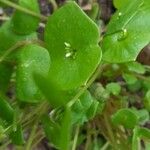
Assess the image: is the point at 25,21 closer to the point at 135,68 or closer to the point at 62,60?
the point at 62,60

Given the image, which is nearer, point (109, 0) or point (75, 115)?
point (75, 115)

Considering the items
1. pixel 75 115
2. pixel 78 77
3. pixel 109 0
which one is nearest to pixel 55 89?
pixel 78 77

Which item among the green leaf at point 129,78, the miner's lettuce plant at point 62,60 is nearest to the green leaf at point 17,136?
the miner's lettuce plant at point 62,60

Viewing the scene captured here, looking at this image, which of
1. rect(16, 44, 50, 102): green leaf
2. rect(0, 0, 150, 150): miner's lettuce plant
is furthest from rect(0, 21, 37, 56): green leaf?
rect(16, 44, 50, 102): green leaf

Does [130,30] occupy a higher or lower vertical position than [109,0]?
higher

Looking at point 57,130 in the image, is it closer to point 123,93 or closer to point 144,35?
point 144,35

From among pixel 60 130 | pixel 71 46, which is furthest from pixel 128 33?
pixel 60 130

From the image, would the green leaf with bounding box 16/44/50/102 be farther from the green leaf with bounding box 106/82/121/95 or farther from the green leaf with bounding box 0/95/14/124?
the green leaf with bounding box 106/82/121/95
